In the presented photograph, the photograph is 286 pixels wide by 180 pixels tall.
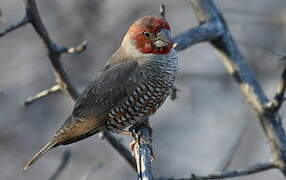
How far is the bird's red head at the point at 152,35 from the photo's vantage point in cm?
492

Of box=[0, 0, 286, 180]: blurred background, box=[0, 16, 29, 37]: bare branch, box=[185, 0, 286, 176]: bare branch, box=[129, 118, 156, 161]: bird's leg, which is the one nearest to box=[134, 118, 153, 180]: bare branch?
box=[129, 118, 156, 161]: bird's leg

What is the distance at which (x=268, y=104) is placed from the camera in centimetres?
478

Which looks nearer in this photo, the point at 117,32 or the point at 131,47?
the point at 131,47

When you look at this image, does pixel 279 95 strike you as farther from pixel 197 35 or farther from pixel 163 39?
pixel 163 39

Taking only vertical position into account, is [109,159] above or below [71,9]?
below

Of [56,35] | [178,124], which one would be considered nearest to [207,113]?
[178,124]

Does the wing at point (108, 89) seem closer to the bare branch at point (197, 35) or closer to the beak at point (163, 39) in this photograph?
the beak at point (163, 39)

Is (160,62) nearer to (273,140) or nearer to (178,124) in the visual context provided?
(273,140)

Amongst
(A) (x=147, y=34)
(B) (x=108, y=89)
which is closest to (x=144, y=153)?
(B) (x=108, y=89)

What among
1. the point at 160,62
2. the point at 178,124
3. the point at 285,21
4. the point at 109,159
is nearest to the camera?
the point at 160,62

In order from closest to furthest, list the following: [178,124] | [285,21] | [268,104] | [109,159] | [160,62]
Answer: [268,104] < [160,62] < [285,21] < [109,159] < [178,124]

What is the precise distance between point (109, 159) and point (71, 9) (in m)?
1.90

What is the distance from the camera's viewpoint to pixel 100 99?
205 inches

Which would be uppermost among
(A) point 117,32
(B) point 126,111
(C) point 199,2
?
(C) point 199,2
